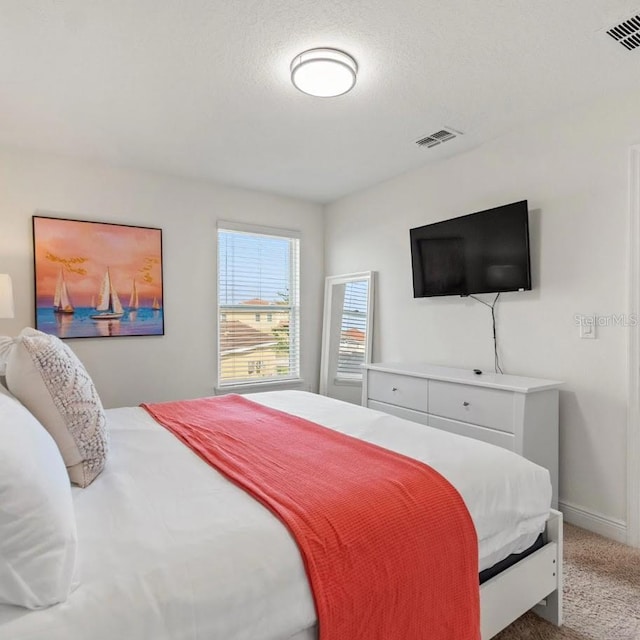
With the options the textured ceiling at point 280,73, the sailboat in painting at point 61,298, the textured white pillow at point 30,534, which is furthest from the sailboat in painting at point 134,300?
the textured white pillow at point 30,534

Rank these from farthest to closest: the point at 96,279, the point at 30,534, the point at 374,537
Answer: the point at 96,279
the point at 374,537
the point at 30,534

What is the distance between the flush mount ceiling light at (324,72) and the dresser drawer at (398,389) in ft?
6.24

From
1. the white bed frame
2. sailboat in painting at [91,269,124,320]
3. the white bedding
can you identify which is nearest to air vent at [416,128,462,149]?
the white bedding

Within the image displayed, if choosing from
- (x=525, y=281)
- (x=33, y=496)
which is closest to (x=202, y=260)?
(x=525, y=281)

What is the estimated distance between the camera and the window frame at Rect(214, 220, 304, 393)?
4.04 meters

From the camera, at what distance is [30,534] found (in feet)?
2.81

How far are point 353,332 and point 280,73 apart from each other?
2.59 meters

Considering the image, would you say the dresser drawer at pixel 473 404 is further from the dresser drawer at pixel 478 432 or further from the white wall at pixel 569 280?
the white wall at pixel 569 280

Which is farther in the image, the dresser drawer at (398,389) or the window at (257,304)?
the window at (257,304)

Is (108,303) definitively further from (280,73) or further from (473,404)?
(473,404)

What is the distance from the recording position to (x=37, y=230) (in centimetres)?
324

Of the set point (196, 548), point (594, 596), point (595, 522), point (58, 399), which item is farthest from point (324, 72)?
point (595, 522)

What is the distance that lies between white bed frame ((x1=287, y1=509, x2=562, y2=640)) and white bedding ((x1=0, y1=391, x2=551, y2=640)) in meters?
0.09

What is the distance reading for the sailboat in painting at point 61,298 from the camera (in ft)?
10.8
